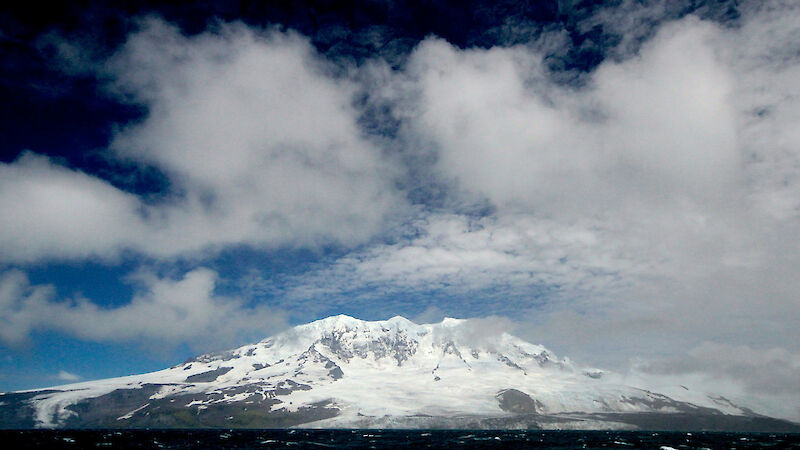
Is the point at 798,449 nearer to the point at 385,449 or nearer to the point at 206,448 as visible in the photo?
the point at 385,449

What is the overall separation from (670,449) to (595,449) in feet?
83.2

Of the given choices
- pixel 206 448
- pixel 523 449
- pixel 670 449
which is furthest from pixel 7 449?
pixel 670 449

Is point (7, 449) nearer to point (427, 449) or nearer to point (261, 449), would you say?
point (261, 449)

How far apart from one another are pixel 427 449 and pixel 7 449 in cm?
12425

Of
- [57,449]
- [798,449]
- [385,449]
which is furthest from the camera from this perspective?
[798,449]

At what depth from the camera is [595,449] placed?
149 metres

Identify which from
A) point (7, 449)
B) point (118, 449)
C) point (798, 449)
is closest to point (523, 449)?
point (798, 449)

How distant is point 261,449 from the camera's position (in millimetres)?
143500

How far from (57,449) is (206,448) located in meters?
40.9

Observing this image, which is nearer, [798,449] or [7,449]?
[7,449]

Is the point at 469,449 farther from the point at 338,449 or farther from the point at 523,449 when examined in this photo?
the point at 338,449

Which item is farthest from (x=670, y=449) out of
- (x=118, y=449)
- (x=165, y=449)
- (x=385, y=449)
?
(x=118, y=449)

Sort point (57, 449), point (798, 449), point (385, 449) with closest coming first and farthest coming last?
point (57, 449), point (385, 449), point (798, 449)

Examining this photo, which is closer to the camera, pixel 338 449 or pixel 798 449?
pixel 338 449
